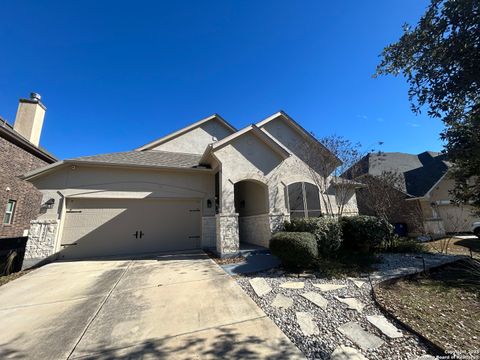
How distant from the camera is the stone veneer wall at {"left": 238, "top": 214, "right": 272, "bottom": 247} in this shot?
9059mm

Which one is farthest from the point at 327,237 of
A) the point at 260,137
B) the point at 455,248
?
the point at 455,248

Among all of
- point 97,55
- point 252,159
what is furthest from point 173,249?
point 97,55

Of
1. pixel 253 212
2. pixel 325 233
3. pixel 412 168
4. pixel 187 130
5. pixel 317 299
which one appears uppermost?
pixel 187 130

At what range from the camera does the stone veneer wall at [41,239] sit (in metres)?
7.88

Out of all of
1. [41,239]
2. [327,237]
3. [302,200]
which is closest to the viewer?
[327,237]

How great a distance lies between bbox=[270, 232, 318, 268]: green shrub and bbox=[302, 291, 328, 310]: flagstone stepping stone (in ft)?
4.77

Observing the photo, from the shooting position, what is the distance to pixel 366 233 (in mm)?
7828

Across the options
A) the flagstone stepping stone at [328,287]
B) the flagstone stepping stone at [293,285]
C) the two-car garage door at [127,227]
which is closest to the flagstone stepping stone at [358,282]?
the flagstone stepping stone at [328,287]

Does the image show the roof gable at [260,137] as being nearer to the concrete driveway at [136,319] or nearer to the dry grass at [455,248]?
the concrete driveway at [136,319]

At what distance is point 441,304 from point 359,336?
7.87 ft

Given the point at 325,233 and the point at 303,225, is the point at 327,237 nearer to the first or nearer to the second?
the point at 325,233

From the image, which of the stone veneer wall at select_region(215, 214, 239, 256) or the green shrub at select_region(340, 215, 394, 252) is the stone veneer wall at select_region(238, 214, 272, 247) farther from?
the green shrub at select_region(340, 215, 394, 252)

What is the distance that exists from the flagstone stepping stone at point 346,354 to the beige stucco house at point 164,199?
553 cm

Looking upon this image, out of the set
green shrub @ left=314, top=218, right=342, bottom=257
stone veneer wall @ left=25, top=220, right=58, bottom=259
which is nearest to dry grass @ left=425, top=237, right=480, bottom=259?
green shrub @ left=314, top=218, right=342, bottom=257
